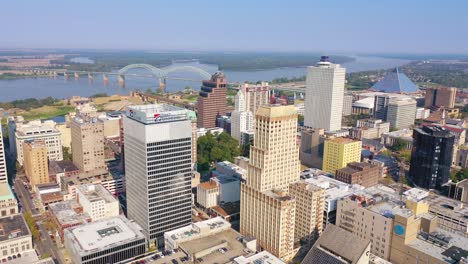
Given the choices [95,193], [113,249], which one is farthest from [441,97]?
[113,249]

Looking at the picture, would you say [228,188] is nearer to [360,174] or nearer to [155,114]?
[155,114]

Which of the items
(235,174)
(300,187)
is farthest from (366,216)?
(235,174)

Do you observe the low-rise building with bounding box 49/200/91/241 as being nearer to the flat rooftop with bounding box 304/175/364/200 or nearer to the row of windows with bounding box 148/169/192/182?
the row of windows with bounding box 148/169/192/182

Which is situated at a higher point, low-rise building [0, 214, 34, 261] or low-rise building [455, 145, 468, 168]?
low-rise building [455, 145, 468, 168]

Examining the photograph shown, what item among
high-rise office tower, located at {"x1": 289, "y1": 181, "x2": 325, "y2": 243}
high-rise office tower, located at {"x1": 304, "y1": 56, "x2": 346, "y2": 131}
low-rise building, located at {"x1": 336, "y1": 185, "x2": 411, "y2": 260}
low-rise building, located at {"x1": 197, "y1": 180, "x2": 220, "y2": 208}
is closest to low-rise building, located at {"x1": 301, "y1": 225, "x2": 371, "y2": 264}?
high-rise office tower, located at {"x1": 289, "y1": 181, "x2": 325, "y2": 243}

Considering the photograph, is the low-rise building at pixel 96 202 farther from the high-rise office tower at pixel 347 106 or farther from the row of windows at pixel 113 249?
the high-rise office tower at pixel 347 106
